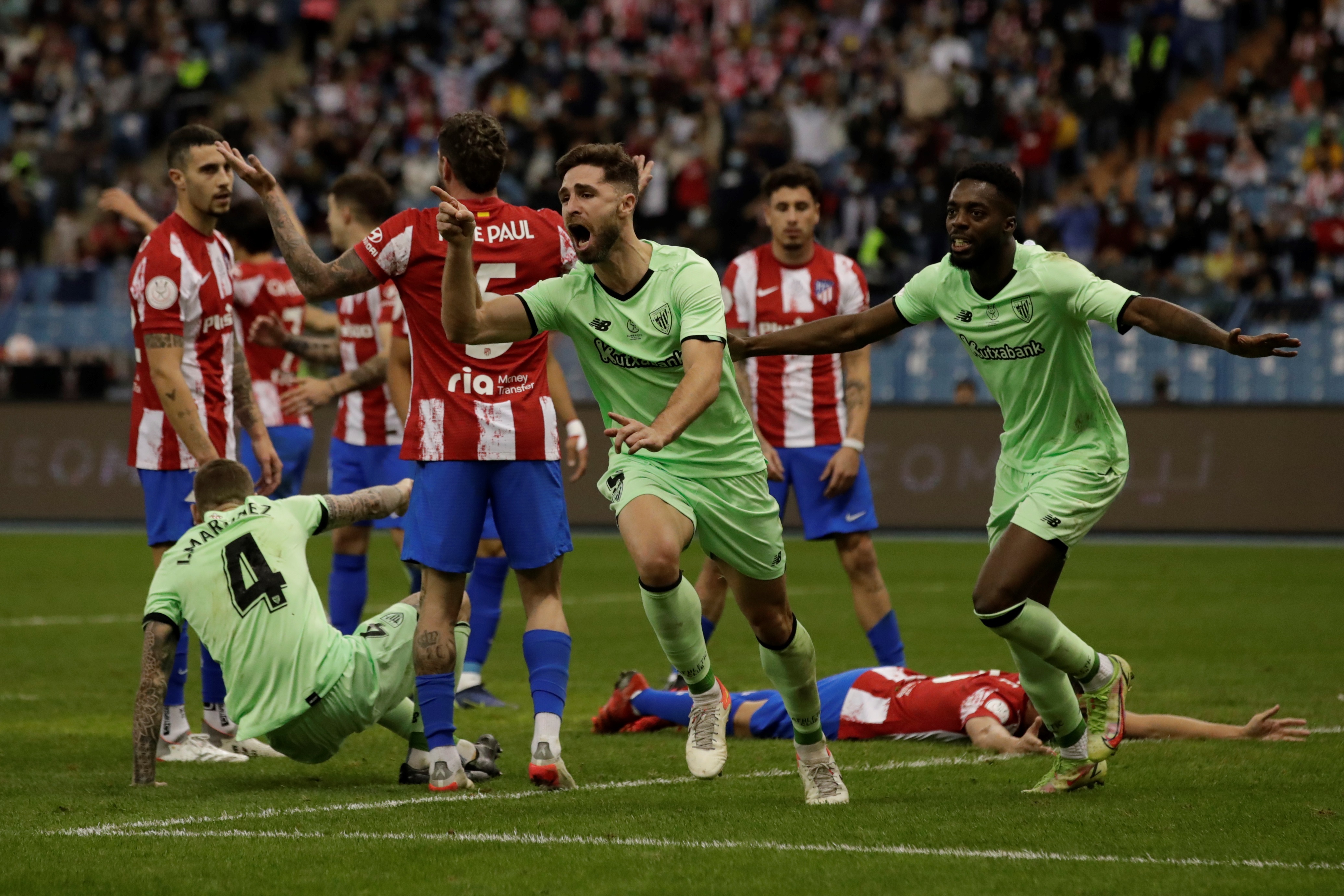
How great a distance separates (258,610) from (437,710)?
2.47 feet

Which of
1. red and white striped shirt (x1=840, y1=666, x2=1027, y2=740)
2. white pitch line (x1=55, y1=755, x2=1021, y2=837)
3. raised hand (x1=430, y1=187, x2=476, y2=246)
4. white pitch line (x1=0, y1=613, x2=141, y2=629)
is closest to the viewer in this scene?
white pitch line (x1=55, y1=755, x2=1021, y2=837)

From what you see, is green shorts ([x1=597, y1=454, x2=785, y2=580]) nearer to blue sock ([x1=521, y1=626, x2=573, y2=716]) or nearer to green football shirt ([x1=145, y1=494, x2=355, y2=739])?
blue sock ([x1=521, y1=626, x2=573, y2=716])

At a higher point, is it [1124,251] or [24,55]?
[24,55]

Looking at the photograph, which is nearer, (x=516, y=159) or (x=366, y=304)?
(x=366, y=304)

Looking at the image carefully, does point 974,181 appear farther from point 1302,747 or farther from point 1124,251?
point 1124,251

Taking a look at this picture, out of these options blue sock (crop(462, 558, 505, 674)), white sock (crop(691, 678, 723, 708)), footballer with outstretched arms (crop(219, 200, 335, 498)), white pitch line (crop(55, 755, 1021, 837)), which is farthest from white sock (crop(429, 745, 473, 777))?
footballer with outstretched arms (crop(219, 200, 335, 498))

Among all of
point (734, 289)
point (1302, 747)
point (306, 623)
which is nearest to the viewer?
point (306, 623)

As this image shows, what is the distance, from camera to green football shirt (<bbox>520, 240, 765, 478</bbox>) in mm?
6254

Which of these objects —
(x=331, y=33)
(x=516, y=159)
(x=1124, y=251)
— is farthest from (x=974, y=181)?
(x=331, y=33)

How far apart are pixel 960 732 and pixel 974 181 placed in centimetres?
244

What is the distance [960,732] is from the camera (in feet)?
24.8

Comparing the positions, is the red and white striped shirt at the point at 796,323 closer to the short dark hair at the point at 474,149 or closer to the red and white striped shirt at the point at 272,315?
the red and white striped shirt at the point at 272,315

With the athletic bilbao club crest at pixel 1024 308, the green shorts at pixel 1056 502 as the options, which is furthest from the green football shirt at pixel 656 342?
the athletic bilbao club crest at pixel 1024 308

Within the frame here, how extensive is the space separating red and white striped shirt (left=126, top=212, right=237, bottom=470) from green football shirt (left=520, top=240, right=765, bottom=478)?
2049mm
